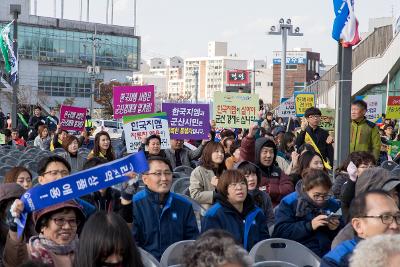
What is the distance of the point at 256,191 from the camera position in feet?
25.5

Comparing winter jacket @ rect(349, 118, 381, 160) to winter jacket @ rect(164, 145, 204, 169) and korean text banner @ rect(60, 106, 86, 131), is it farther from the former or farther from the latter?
korean text banner @ rect(60, 106, 86, 131)

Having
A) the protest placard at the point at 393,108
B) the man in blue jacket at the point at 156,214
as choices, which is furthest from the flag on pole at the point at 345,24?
the protest placard at the point at 393,108

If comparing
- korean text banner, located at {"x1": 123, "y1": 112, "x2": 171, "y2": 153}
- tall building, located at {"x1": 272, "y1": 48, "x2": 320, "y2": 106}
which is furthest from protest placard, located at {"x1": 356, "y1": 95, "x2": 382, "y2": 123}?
tall building, located at {"x1": 272, "y1": 48, "x2": 320, "y2": 106}

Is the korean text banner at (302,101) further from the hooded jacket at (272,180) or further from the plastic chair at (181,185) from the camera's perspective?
the hooded jacket at (272,180)

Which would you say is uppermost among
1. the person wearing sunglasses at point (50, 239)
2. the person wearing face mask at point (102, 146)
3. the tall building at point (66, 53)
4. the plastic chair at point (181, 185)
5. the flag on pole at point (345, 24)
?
the tall building at point (66, 53)

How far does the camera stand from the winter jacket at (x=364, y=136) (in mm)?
10969

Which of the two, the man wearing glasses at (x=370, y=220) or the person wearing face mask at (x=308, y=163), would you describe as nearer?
the man wearing glasses at (x=370, y=220)

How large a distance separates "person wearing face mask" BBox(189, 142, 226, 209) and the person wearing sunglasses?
151 inches

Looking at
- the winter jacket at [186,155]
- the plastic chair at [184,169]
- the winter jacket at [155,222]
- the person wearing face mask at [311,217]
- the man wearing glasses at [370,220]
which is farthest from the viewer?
the winter jacket at [186,155]

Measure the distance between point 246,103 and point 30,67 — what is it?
78683 millimetres

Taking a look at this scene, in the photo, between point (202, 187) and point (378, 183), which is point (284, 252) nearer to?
point (378, 183)

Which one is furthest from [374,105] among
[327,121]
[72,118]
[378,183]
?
[378,183]

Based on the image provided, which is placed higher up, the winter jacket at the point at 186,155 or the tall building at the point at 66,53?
the tall building at the point at 66,53

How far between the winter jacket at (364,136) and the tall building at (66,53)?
78.9m
